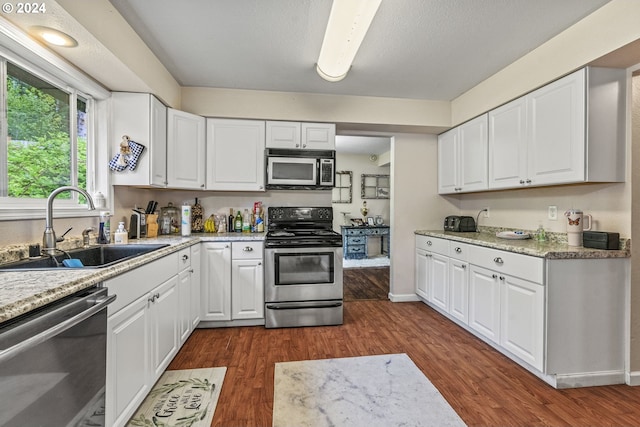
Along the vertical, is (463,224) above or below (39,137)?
below

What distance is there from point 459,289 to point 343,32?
2.37 m

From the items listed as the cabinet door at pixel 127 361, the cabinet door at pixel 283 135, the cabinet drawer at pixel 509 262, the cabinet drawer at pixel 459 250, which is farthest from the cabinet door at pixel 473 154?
the cabinet door at pixel 127 361

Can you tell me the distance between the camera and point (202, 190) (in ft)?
9.96

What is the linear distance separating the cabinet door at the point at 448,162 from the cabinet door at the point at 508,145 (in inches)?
20.6

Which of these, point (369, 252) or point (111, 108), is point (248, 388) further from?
point (369, 252)

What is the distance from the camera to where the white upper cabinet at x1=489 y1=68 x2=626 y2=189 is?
6.11ft

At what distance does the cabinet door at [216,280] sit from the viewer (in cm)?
263

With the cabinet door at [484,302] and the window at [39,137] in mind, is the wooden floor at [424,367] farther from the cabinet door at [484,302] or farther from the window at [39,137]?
the window at [39,137]

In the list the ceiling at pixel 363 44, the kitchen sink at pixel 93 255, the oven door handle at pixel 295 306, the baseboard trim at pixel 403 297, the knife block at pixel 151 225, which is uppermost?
the ceiling at pixel 363 44

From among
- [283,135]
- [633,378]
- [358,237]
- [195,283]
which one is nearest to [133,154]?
[195,283]

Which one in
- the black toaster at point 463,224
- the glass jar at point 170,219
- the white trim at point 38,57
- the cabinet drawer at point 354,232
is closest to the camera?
the white trim at point 38,57

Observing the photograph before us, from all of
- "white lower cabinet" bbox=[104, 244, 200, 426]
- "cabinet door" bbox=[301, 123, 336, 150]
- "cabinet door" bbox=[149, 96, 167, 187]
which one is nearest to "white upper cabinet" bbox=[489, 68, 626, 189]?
"cabinet door" bbox=[301, 123, 336, 150]

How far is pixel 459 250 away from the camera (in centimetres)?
265

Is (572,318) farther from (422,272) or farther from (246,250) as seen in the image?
(246,250)
